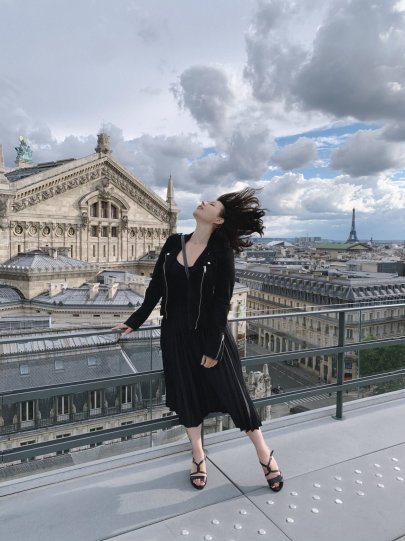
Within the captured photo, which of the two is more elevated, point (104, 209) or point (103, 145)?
point (103, 145)

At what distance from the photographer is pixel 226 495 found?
3393 mm

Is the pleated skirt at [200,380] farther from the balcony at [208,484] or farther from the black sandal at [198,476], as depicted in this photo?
the balcony at [208,484]

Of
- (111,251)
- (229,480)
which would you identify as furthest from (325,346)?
(111,251)

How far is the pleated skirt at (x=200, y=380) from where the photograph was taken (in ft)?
11.4

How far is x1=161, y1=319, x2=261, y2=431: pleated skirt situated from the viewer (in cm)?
348

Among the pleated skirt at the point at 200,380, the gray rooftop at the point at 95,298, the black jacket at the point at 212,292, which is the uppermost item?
the black jacket at the point at 212,292

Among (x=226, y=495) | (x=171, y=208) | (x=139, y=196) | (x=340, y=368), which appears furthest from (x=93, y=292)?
(x=226, y=495)

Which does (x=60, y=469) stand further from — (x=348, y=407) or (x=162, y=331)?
(x=348, y=407)

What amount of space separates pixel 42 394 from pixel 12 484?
0.67 m

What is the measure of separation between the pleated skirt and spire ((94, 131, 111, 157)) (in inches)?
1442

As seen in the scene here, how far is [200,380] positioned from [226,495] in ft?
2.72

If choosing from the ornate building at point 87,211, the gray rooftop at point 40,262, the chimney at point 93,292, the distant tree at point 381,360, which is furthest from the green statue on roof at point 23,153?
the distant tree at point 381,360

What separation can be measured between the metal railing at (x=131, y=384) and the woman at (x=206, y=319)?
454mm

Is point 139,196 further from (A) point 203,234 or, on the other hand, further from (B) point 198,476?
(B) point 198,476
